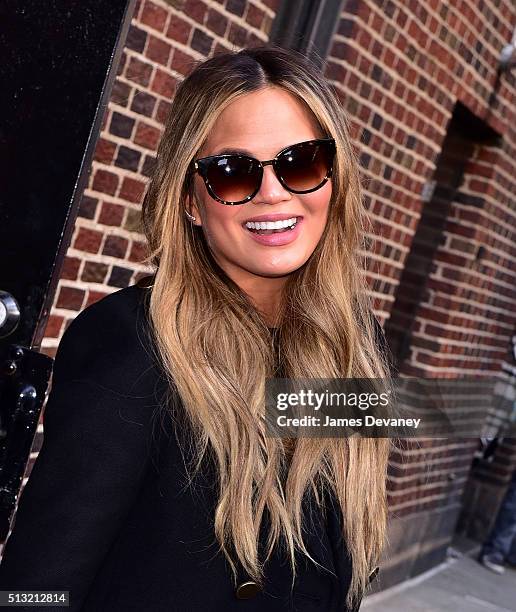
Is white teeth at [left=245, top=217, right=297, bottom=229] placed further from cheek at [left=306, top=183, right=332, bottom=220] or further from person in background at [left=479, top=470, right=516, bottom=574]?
person in background at [left=479, top=470, right=516, bottom=574]

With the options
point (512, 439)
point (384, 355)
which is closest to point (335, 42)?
point (384, 355)

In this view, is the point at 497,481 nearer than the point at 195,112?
No

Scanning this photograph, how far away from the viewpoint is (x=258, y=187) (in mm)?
1895

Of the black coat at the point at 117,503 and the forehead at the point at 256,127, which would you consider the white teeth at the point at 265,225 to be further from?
the black coat at the point at 117,503

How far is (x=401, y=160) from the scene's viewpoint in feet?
17.0

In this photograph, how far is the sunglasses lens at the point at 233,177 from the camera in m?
1.87

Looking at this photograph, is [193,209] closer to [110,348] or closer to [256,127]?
[256,127]

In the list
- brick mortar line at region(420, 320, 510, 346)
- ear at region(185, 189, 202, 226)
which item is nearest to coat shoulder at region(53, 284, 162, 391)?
ear at region(185, 189, 202, 226)

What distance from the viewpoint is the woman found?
160 centimetres

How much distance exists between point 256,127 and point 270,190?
12 centimetres

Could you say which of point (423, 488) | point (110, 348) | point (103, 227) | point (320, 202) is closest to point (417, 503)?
point (423, 488)

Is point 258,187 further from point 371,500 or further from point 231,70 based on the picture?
point 371,500

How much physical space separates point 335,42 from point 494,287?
10.3 feet

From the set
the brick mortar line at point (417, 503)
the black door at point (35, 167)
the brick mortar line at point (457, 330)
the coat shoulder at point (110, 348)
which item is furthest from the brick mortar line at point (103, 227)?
the brick mortar line at point (457, 330)
